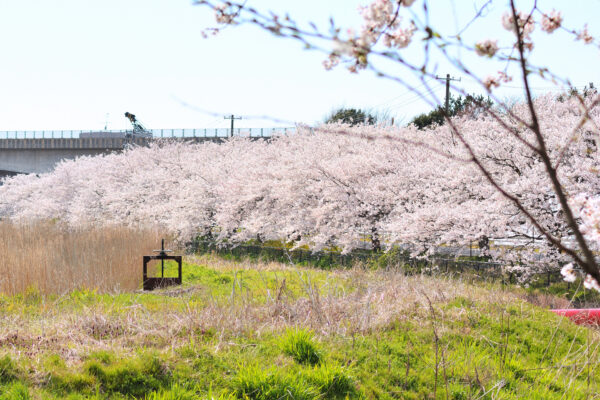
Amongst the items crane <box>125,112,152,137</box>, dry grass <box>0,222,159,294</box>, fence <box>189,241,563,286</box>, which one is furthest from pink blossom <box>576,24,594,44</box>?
crane <box>125,112,152,137</box>

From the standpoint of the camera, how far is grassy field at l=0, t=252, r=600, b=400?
4.74 m

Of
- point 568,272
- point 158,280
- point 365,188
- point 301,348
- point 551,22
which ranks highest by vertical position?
point 551,22

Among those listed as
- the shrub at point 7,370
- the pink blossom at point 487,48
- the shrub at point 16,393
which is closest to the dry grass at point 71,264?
the shrub at point 7,370

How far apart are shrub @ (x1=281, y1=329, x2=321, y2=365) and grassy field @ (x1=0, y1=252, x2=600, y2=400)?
0.01 meters

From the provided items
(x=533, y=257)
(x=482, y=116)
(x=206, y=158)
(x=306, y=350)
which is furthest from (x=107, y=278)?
(x=206, y=158)

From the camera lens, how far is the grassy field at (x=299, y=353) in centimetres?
474

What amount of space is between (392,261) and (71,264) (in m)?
8.50

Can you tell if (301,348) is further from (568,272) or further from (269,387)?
(568,272)

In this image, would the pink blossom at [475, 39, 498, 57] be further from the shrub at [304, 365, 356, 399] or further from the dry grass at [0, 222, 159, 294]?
the dry grass at [0, 222, 159, 294]

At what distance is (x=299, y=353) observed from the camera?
543 cm

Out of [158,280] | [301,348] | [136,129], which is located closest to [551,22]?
[301,348]

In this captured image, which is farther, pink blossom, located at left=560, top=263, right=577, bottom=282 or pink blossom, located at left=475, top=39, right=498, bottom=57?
pink blossom, located at left=560, top=263, right=577, bottom=282

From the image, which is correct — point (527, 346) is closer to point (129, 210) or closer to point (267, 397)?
point (267, 397)

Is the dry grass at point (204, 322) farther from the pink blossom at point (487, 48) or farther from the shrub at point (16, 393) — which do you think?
the pink blossom at point (487, 48)
